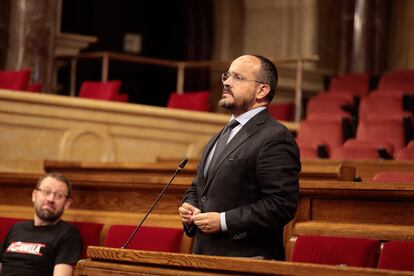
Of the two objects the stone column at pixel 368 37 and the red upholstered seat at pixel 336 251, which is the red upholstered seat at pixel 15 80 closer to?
the stone column at pixel 368 37

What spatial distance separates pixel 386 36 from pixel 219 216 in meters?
3.74

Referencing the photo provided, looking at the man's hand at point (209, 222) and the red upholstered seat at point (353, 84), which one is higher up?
the red upholstered seat at point (353, 84)

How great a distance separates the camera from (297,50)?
16.7 ft

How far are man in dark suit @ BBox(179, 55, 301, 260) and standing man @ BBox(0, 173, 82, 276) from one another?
50 centimetres

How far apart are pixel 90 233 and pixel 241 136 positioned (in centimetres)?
65

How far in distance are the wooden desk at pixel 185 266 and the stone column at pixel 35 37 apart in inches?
102

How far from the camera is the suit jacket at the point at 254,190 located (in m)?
1.46

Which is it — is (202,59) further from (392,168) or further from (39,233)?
(39,233)

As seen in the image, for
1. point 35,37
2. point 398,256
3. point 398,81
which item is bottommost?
point 398,256

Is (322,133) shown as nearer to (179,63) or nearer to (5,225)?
(179,63)

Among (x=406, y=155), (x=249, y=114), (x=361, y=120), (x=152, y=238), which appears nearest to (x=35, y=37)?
(x=361, y=120)

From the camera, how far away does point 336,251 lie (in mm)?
1597

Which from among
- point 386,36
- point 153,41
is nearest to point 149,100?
point 153,41

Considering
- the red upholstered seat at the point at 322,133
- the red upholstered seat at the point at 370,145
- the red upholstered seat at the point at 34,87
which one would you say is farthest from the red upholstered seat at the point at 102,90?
the red upholstered seat at the point at 370,145
